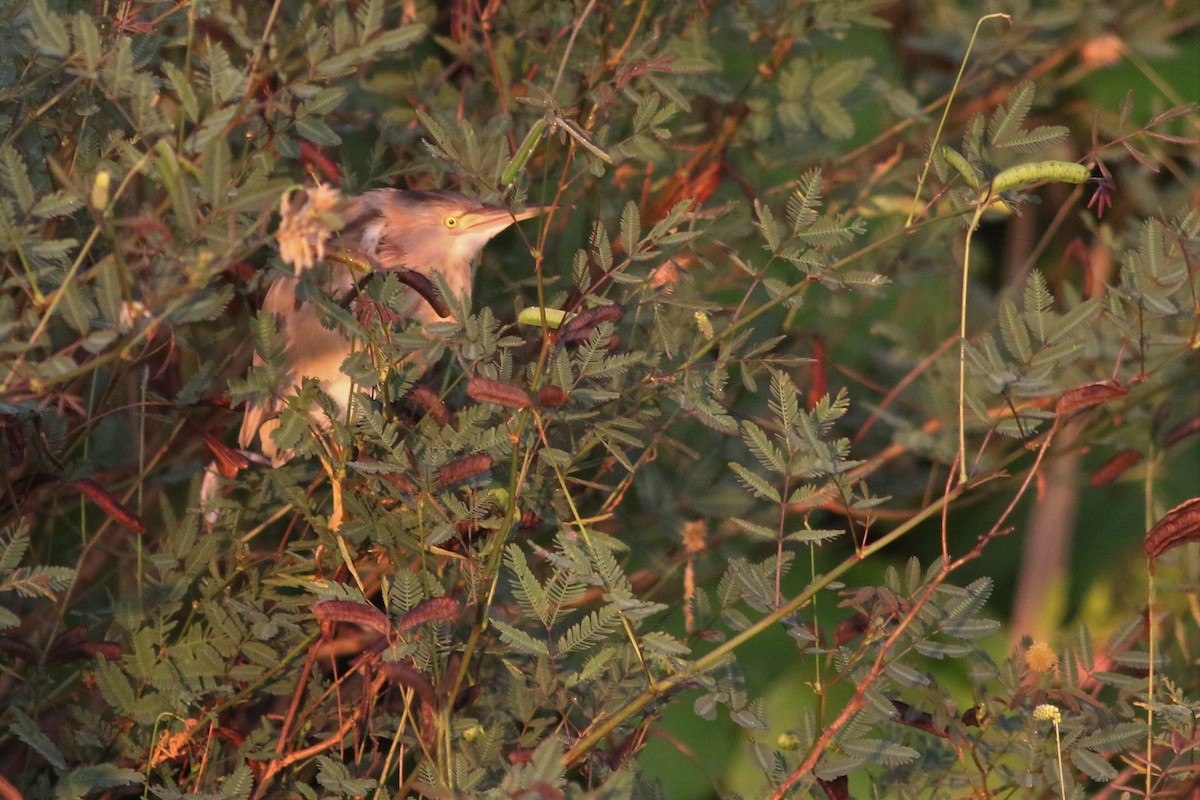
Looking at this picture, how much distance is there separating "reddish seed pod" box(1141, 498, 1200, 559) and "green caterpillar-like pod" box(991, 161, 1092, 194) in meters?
0.41

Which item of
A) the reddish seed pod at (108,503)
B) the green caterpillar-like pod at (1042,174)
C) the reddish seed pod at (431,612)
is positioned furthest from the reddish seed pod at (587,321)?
the reddish seed pod at (108,503)

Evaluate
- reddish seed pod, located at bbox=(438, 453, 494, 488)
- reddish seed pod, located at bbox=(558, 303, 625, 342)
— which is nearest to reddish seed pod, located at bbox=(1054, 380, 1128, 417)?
A: reddish seed pod, located at bbox=(558, 303, 625, 342)

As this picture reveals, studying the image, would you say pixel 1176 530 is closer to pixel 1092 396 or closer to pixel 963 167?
pixel 1092 396

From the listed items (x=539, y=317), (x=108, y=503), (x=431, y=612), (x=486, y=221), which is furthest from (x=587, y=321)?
(x=486, y=221)

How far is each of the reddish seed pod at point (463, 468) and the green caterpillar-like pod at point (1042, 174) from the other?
63 centimetres

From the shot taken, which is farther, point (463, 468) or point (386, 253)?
point (386, 253)

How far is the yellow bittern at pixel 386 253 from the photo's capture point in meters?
2.12

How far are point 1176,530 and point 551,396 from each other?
0.74 metres

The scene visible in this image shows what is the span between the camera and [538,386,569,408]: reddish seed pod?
1507 millimetres

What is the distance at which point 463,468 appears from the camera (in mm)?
1556

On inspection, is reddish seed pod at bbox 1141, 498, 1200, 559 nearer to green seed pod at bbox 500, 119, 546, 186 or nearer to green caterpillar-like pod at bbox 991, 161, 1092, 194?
green caterpillar-like pod at bbox 991, 161, 1092, 194

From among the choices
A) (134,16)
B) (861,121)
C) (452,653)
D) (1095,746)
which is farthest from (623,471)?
(861,121)

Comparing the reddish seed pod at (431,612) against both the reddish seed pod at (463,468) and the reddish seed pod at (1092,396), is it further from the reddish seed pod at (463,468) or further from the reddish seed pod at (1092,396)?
the reddish seed pod at (1092,396)

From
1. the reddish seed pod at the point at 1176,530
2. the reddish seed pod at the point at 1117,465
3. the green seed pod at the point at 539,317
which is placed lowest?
the reddish seed pod at the point at 1117,465
